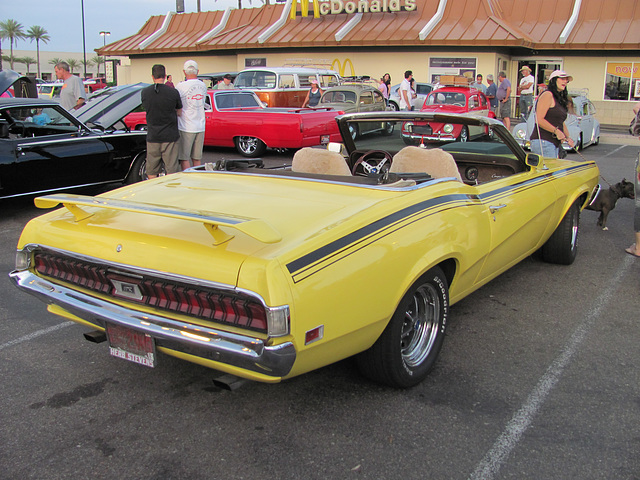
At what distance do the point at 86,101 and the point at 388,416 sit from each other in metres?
10.1

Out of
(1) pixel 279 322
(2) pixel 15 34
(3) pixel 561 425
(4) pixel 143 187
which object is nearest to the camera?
(1) pixel 279 322

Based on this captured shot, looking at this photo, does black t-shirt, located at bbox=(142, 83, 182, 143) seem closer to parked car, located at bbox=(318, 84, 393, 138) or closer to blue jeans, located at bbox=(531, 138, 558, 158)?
blue jeans, located at bbox=(531, 138, 558, 158)

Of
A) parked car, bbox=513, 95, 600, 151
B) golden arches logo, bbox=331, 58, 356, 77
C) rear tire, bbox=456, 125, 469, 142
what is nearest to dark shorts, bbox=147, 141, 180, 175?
rear tire, bbox=456, 125, 469, 142

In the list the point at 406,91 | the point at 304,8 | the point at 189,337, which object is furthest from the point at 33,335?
the point at 304,8

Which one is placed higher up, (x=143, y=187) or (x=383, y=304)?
(x=143, y=187)

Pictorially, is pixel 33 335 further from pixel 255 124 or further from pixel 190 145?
pixel 255 124

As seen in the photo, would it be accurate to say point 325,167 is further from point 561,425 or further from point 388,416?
point 561,425

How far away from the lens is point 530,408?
308 cm

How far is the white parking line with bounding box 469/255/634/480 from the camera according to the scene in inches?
103

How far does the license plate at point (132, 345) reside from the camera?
9.14 feet

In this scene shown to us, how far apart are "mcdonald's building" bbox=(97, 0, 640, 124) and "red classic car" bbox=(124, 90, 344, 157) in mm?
13279

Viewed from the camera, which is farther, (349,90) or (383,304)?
(349,90)

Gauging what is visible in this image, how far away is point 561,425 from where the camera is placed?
2.93 metres

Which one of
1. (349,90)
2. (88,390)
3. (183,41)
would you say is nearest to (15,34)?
(183,41)
